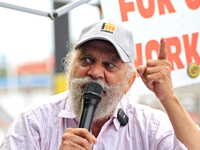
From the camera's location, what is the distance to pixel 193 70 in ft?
6.77

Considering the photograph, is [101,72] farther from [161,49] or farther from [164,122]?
[164,122]

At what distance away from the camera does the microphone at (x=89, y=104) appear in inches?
48.7

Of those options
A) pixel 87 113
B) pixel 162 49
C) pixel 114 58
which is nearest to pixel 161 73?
pixel 162 49

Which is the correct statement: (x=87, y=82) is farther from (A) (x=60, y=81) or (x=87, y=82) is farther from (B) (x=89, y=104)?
(A) (x=60, y=81)

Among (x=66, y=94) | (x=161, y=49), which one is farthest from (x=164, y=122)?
(x=66, y=94)

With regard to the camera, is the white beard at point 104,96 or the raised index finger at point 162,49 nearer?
the raised index finger at point 162,49

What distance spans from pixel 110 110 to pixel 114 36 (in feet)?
1.72

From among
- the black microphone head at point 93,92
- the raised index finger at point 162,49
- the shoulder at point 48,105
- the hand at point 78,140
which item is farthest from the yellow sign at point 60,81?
the hand at point 78,140

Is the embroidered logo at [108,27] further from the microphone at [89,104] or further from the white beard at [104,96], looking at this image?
the microphone at [89,104]

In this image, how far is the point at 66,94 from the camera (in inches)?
78.4

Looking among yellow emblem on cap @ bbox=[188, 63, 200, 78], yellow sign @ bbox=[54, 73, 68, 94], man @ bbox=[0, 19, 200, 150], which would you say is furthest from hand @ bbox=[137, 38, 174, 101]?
yellow sign @ bbox=[54, 73, 68, 94]

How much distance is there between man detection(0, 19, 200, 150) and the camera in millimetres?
1587

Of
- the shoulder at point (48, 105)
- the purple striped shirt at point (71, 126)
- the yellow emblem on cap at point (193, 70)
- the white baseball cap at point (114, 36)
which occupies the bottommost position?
the purple striped shirt at point (71, 126)

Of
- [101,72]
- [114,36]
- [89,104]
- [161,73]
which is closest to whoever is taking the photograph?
[89,104]
